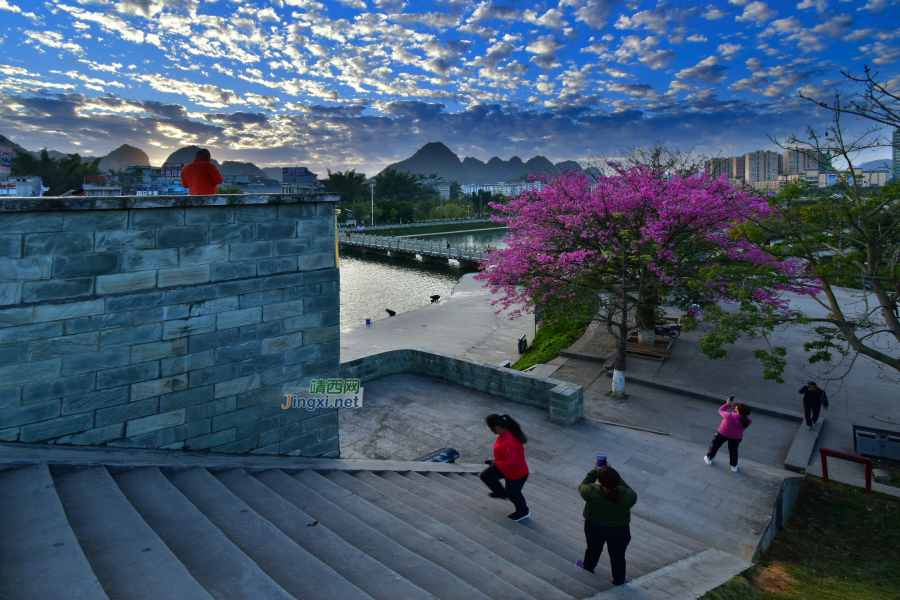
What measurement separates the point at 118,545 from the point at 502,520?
3298 mm

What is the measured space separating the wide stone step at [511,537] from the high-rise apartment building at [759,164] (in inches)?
1324

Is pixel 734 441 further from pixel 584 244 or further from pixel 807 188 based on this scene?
pixel 584 244

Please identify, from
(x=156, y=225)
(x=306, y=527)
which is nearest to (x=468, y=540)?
(x=306, y=527)

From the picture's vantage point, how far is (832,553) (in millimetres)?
5836

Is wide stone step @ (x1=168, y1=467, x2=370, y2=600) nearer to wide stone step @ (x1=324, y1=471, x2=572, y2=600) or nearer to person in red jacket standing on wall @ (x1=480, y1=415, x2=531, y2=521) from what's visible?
wide stone step @ (x1=324, y1=471, x2=572, y2=600)

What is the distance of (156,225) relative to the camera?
4.75 meters

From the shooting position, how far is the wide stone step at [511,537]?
4.02 metres

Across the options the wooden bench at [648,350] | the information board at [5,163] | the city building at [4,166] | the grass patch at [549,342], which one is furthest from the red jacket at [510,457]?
the information board at [5,163]

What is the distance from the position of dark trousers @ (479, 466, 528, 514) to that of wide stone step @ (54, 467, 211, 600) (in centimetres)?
305

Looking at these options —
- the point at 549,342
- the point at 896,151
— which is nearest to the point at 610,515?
the point at 896,151

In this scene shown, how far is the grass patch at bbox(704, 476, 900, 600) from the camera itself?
4531 mm

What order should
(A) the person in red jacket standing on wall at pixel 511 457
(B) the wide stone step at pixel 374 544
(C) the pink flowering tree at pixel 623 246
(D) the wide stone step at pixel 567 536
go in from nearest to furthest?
(B) the wide stone step at pixel 374 544 < (D) the wide stone step at pixel 567 536 < (A) the person in red jacket standing on wall at pixel 511 457 < (C) the pink flowering tree at pixel 623 246

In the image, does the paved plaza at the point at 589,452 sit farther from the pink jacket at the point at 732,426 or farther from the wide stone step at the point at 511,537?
the wide stone step at the point at 511,537

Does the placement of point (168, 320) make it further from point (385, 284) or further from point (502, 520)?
point (385, 284)
